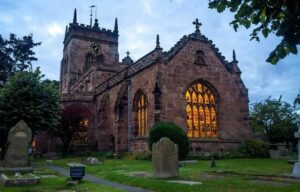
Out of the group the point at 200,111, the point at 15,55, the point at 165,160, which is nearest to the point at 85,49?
the point at 15,55

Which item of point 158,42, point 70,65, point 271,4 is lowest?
point 271,4

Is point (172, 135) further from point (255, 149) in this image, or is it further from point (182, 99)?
point (255, 149)

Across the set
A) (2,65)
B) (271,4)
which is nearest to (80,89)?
(2,65)

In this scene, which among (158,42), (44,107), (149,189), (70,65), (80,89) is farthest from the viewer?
(70,65)

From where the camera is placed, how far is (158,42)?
85.5ft

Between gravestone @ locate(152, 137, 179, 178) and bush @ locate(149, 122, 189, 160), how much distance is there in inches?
301

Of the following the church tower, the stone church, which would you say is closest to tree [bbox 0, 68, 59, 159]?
the stone church

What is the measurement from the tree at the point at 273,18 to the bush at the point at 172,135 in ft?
52.6

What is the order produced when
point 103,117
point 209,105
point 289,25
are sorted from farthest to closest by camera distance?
point 103,117 < point 209,105 < point 289,25

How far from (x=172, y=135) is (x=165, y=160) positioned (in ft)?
26.5

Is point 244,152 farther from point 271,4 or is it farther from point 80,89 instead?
point 80,89

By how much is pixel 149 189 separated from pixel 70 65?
165ft

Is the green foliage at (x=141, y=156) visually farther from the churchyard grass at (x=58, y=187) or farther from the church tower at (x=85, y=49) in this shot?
the church tower at (x=85, y=49)

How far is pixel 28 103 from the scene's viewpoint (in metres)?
23.8
